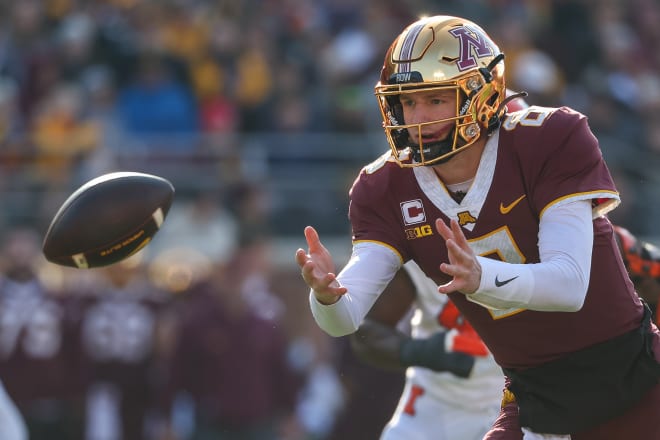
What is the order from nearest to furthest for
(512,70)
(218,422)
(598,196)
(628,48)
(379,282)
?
(598,196)
(379,282)
(218,422)
(512,70)
(628,48)

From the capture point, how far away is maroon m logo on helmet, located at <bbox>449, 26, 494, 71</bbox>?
12.1ft

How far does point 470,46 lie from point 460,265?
793 mm

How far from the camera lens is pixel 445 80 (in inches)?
143

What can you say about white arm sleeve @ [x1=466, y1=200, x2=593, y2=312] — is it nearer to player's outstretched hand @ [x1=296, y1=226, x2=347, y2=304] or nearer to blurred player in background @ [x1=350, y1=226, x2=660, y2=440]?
player's outstretched hand @ [x1=296, y1=226, x2=347, y2=304]

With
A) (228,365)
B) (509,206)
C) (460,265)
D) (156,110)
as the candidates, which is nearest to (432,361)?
(509,206)

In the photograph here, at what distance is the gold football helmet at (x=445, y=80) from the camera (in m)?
3.63

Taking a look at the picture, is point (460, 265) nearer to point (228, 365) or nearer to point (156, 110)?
point (228, 365)

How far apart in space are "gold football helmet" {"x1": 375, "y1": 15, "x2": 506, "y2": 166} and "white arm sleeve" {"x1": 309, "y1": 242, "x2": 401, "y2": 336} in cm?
28

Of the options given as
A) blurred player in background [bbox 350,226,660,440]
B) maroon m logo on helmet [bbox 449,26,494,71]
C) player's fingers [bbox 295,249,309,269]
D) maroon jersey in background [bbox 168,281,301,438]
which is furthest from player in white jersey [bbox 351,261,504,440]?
maroon jersey in background [bbox 168,281,301,438]

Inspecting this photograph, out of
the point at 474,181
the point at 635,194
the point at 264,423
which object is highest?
the point at 474,181

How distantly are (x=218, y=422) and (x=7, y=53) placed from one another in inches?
164

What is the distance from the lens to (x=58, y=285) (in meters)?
9.20

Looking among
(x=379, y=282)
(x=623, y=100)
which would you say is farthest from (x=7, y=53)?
(x=379, y=282)

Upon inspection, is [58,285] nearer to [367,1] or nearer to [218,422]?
[218,422]
